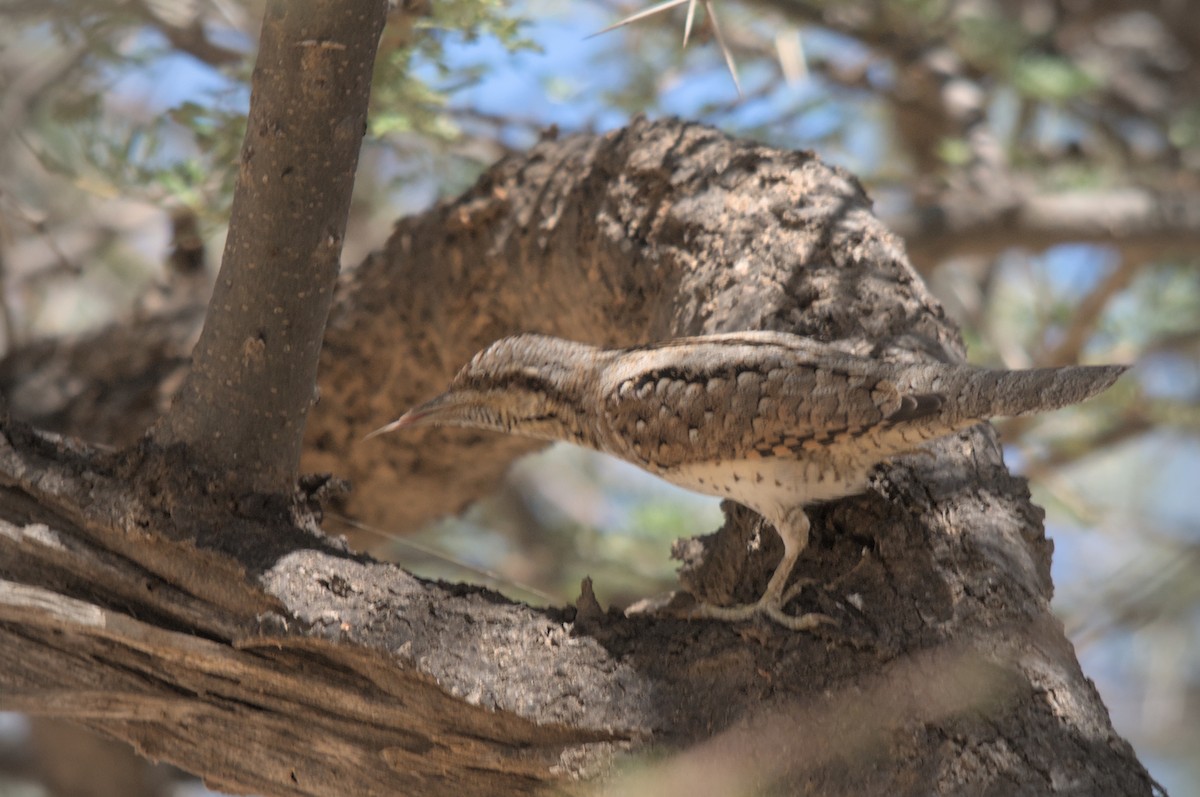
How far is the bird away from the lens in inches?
90.4

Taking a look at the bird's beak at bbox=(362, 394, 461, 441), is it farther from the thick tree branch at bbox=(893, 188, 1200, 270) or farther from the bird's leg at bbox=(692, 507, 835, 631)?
the thick tree branch at bbox=(893, 188, 1200, 270)

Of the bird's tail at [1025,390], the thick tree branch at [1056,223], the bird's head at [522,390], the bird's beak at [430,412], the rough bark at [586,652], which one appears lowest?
the rough bark at [586,652]

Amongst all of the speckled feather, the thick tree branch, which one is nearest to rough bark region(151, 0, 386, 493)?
the speckled feather

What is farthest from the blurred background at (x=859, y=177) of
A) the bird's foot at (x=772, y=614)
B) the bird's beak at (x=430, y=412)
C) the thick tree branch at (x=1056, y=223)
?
the bird's foot at (x=772, y=614)

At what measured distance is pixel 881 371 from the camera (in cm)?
244

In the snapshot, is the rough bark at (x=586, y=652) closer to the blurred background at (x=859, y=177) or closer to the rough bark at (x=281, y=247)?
the rough bark at (x=281, y=247)

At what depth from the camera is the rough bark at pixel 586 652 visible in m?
2.05

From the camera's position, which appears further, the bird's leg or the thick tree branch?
the thick tree branch

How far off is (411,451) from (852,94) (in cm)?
355

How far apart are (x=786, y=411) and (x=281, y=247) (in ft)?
4.03

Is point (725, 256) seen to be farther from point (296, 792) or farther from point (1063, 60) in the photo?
point (1063, 60)

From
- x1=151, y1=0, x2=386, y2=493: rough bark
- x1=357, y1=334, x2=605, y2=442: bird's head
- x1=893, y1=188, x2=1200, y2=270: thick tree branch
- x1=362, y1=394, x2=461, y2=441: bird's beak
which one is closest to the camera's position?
x1=151, y1=0, x2=386, y2=493: rough bark

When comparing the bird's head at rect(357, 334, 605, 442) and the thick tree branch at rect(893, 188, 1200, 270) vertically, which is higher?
the thick tree branch at rect(893, 188, 1200, 270)

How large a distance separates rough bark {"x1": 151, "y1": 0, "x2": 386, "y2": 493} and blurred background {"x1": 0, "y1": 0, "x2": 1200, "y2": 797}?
1.06 m
